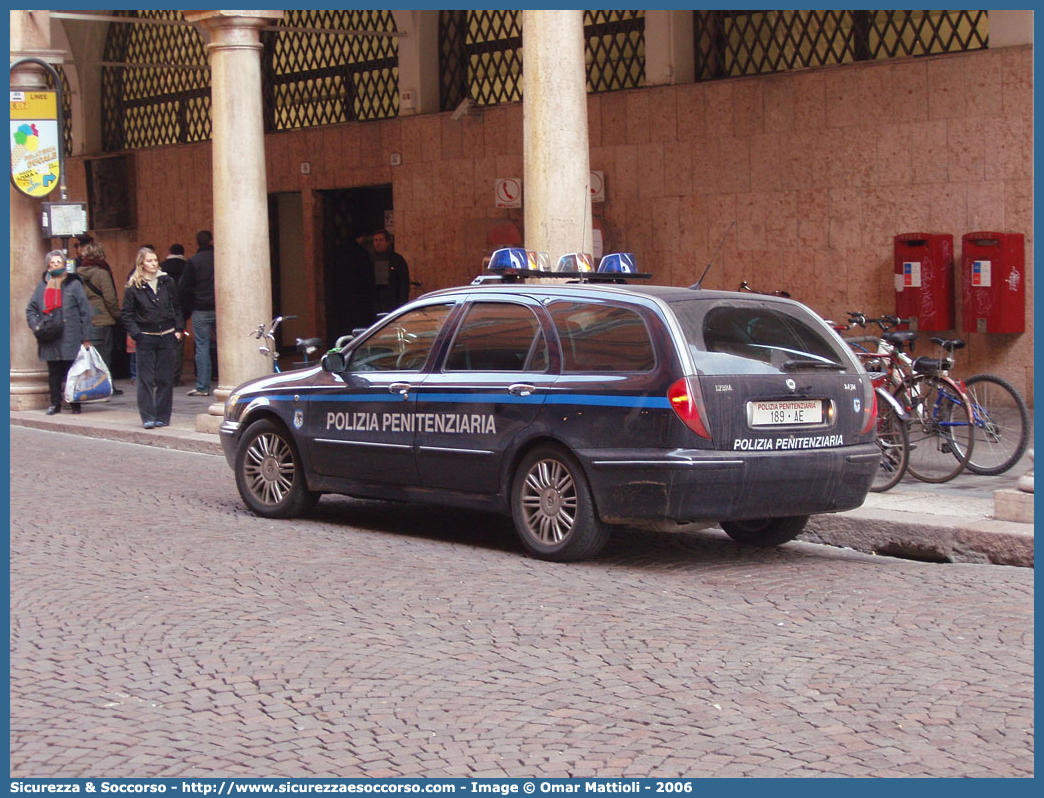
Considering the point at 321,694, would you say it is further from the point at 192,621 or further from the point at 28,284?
the point at 28,284

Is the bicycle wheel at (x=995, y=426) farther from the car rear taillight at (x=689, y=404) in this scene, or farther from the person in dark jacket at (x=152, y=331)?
the person in dark jacket at (x=152, y=331)

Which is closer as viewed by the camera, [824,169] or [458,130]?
[824,169]

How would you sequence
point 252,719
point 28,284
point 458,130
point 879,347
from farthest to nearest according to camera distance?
point 458,130
point 28,284
point 879,347
point 252,719

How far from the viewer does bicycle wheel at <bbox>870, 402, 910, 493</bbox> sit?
390 inches

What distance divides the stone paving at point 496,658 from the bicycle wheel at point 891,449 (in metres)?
1.36

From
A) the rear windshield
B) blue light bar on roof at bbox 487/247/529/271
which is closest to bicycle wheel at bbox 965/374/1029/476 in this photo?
the rear windshield

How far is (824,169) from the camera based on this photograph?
1602 cm

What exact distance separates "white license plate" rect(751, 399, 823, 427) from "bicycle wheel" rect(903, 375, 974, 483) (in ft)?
8.52

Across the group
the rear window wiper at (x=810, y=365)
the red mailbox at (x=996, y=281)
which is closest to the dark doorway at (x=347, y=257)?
the red mailbox at (x=996, y=281)

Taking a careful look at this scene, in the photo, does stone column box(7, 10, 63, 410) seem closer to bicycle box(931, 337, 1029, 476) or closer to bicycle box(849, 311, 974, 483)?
bicycle box(849, 311, 974, 483)

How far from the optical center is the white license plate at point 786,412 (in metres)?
7.59

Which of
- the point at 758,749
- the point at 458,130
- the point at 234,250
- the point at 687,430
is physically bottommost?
the point at 758,749
